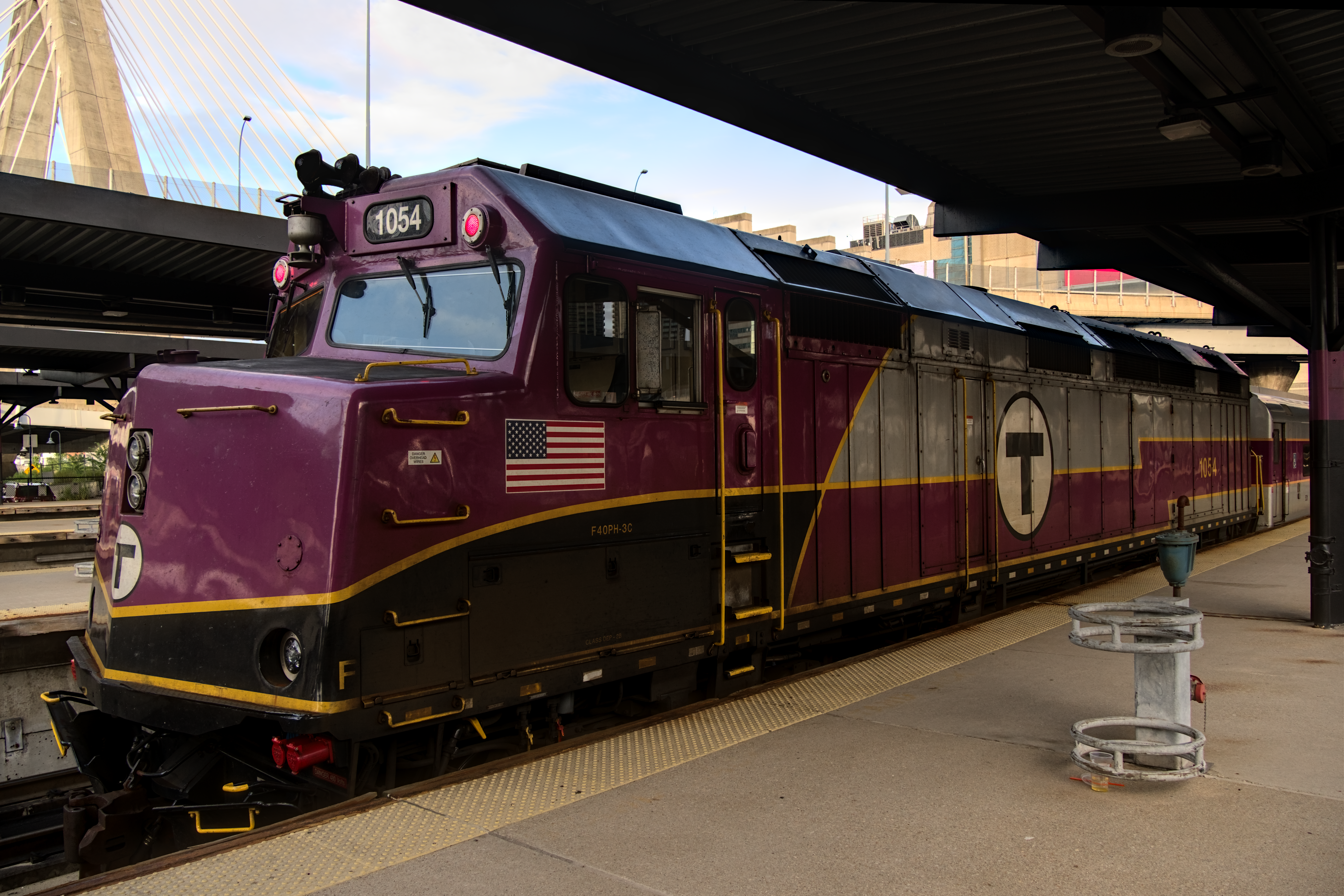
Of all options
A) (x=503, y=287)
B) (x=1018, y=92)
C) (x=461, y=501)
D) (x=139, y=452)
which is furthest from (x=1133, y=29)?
(x=139, y=452)

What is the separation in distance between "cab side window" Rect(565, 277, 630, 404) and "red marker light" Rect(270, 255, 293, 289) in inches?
86.2

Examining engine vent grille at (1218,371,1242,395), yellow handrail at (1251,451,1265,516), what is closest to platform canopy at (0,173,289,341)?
engine vent grille at (1218,371,1242,395)

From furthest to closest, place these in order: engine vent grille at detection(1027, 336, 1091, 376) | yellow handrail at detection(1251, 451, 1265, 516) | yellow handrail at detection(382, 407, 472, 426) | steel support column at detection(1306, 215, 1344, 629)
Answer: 1. yellow handrail at detection(1251, 451, 1265, 516)
2. engine vent grille at detection(1027, 336, 1091, 376)
3. steel support column at detection(1306, 215, 1344, 629)
4. yellow handrail at detection(382, 407, 472, 426)

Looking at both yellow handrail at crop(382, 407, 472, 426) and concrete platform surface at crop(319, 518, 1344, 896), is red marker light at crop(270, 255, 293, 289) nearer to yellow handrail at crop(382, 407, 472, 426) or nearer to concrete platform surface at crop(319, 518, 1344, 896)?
yellow handrail at crop(382, 407, 472, 426)

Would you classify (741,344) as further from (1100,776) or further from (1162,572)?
(1162,572)

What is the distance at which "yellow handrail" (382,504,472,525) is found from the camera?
183 inches

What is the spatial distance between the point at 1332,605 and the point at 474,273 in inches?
362

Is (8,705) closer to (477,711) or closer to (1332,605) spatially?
(477,711)

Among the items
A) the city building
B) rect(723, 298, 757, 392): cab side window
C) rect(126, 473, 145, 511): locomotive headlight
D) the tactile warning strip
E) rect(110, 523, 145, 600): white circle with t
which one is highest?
the city building

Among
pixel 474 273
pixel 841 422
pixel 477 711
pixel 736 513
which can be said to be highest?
pixel 474 273

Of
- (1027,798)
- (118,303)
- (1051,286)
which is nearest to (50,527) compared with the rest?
(118,303)

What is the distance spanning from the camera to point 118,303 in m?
18.6

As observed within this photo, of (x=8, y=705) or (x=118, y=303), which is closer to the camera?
(x=8, y=705)

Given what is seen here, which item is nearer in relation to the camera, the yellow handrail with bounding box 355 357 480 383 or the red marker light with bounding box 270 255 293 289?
the yellow handrail with bounding box 355 357 480 383
